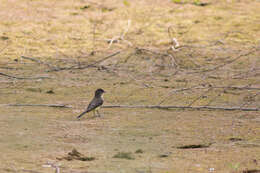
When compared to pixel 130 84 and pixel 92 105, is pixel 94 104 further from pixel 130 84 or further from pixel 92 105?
pixel 130 84

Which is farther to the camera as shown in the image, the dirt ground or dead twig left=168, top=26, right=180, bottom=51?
dead twig left=168, top=26, right=180, bottom=51

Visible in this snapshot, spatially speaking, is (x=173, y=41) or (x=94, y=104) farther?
(x=173, y=41)

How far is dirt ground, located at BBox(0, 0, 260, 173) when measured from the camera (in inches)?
164

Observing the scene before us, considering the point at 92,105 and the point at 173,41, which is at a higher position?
the point at 173,41

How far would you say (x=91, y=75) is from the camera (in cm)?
780

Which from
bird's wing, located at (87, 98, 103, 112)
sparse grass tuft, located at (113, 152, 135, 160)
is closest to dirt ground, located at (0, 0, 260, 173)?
sparse grass tuft, located at (113, 152, 135, 160)

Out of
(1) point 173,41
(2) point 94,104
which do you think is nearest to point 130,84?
(2) point 94,104

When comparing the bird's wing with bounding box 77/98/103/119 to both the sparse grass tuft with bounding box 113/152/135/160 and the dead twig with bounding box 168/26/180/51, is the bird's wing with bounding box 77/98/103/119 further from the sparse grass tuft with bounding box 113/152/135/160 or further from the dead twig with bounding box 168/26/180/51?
the dead twig with bounding box 168/26/180/51

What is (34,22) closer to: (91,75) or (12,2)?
(12,2)

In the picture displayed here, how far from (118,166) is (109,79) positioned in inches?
149

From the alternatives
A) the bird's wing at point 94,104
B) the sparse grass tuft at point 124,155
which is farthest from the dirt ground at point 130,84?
the bird's wing at point 94,104

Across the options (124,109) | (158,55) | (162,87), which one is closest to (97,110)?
(124,109)

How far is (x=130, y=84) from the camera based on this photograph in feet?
23.7

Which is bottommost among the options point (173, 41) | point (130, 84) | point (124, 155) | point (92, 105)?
point (124, 155)
